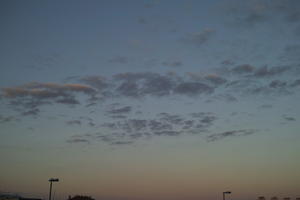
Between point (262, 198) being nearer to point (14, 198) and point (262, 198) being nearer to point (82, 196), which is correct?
point (82, 196)

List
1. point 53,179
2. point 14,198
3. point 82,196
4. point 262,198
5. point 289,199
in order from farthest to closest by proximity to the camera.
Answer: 1. point 289,199
2. point 262,198
3. point 82,196
4. point 14,198
5. point 53,179

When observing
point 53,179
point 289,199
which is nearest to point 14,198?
point 53,179

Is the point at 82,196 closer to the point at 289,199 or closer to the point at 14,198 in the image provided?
the point at 14,198

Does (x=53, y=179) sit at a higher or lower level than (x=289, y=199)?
higher

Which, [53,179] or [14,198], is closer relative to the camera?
[53,179]

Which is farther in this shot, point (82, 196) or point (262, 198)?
point (262, 198)

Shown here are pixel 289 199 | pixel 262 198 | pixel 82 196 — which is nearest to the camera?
pixel 82 196

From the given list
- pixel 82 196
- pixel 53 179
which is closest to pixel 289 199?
pixel 82 196

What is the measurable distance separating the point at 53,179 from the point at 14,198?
21.1m

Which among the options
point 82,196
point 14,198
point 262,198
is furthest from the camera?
A: point 262,198

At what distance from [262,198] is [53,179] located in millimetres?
60549

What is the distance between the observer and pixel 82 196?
6525cm

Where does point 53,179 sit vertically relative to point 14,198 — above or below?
above

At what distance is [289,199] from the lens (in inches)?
3656
